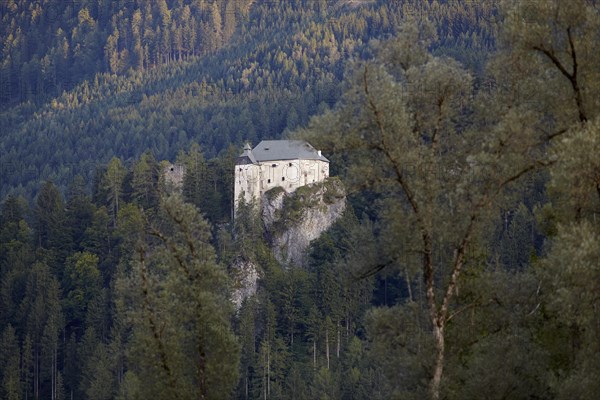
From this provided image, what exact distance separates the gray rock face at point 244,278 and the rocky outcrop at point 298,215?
9.94ft

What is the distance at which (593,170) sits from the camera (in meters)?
20.9

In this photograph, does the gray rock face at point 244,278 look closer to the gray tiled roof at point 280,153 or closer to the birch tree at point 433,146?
the gray tiled roof at point 280,153

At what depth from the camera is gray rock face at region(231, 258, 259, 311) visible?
84938 mm

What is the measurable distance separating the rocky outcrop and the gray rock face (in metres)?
3.03

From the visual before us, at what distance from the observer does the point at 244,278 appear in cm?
8512

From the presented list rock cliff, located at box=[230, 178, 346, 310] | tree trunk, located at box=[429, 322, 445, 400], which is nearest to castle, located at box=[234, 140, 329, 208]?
rock cliff, located at box=[230, 178, 346, 310]

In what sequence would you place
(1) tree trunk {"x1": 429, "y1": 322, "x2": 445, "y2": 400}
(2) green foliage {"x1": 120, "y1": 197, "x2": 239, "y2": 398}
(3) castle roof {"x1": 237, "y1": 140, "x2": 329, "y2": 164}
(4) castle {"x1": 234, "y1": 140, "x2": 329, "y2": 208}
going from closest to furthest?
1. (1) tree trunk {"x1": 429, "y1": 322, "x2": 445, "y2": 400}
2. (2) green foliage {"x1": 120, "y1": 197, "x2": 239, "y2": 398}
3. (4) castle {"x1": 234, "y1": 140, "x2": 329, "y2": 208}
4. (3) castle roof {"x1": 237, "y1": 140, "x2": 329, "y2": 164}

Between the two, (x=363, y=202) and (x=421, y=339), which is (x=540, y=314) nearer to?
(x=421, y=339)

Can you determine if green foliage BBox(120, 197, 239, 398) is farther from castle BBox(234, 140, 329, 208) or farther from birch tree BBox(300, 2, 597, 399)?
castle BBox(234, 140, 329, 208)

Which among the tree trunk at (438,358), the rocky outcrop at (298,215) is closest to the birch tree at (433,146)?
the tree trunk at (438,358)

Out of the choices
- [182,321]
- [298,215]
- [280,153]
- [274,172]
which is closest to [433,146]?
[182,321]

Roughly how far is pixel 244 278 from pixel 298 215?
6225 millimetres

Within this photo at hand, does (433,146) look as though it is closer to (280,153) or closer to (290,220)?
(290,220)

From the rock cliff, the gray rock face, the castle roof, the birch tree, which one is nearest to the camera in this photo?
the birch tree
